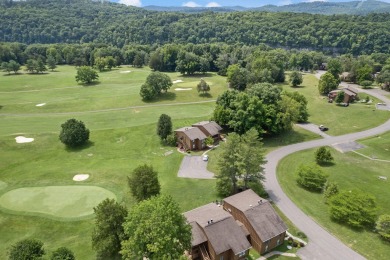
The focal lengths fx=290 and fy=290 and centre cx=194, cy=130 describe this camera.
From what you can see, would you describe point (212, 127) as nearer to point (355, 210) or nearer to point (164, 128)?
point (164, 128)

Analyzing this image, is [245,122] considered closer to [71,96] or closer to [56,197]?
[56,197]

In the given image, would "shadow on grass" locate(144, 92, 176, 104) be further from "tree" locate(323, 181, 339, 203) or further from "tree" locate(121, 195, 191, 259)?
"tree" locate(121, 195, 191, 259)

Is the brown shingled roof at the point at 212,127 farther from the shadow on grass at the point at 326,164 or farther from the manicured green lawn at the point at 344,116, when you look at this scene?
the manicured green lawn at the point at 344,116

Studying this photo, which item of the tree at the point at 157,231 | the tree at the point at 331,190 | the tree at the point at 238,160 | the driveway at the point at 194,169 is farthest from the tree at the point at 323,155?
the tree at the point at 157,231

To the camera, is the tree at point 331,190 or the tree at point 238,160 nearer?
the tree at point 331,190

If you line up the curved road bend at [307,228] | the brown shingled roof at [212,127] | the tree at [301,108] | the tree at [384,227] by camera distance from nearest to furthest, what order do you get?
the curved road bend at [307,228]
the tree at [384,227]
the brown shingled roof at [212,127]
the tree at [301,108]

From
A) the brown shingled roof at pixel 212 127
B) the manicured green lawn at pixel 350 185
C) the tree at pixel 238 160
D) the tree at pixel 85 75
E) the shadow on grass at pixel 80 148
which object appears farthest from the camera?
the tree at pixel 85 75
